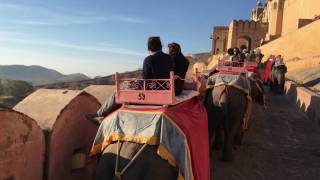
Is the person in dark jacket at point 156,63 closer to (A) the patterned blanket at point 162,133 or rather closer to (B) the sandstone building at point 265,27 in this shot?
(A) the patterned blanket at point 162,133

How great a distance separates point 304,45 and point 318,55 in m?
4.52

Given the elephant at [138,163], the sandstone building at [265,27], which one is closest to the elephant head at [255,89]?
the elephant at [138,163]

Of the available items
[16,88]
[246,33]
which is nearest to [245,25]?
[246,33]

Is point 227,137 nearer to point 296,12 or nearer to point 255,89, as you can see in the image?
point 255,89

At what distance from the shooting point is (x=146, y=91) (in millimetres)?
6137

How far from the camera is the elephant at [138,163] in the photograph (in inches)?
217

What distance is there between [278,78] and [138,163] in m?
17.2

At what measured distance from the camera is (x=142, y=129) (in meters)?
5.75

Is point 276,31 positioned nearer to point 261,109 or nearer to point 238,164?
point 261,109

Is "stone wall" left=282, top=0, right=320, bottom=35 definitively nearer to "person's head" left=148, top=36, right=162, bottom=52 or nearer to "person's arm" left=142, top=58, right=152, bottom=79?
"person's head" left=148, top=36, right=162, bottom=52

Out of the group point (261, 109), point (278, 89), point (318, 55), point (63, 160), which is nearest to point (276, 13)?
point (318, 55)

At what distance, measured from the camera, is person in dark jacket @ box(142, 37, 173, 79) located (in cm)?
651

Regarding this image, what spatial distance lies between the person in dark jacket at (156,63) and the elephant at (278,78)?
15.8 meters

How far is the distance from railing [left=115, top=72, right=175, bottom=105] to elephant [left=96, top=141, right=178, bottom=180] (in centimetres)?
67
